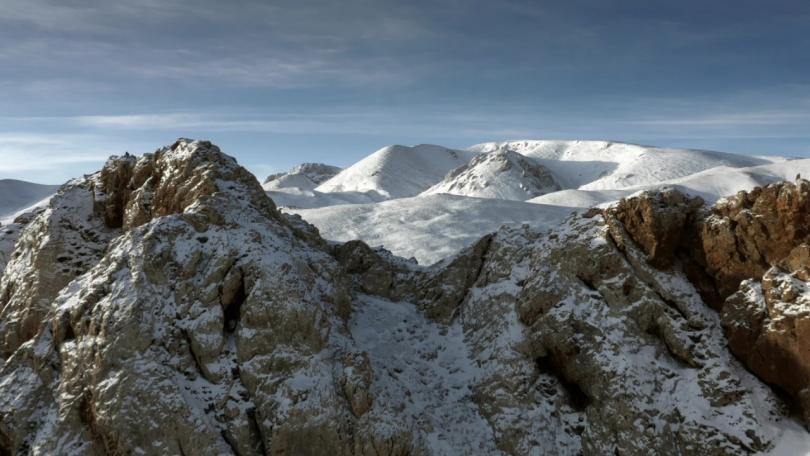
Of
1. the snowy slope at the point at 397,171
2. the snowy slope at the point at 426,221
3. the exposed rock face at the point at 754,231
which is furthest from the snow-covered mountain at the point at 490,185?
the exposed rock face at the point at 754,231

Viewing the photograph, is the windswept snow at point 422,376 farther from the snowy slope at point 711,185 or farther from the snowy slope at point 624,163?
the snowy slope at point 624,163

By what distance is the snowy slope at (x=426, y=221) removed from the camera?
47062 mm

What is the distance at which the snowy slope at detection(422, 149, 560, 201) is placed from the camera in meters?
118

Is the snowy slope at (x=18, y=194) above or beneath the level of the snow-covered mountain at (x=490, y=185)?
beneath

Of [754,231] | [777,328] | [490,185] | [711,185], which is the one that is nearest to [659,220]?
[754,231]

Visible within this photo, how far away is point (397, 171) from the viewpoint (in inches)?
6063

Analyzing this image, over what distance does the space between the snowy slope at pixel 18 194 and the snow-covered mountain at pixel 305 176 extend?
171 ft

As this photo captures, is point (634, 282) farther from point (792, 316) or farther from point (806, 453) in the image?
point (806, 453)

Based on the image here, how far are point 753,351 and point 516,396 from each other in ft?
27.8

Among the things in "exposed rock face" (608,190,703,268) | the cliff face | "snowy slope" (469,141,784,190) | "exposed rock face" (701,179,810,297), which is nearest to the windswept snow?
the cliff face

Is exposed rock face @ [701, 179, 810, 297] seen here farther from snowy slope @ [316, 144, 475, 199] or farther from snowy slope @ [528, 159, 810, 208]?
snowy slope @ [316, 144, 475, 199]

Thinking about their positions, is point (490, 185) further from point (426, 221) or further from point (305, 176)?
point (305, 176)

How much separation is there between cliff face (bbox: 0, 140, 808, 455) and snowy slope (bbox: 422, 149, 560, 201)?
91854 mm

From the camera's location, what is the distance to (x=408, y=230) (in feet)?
169
